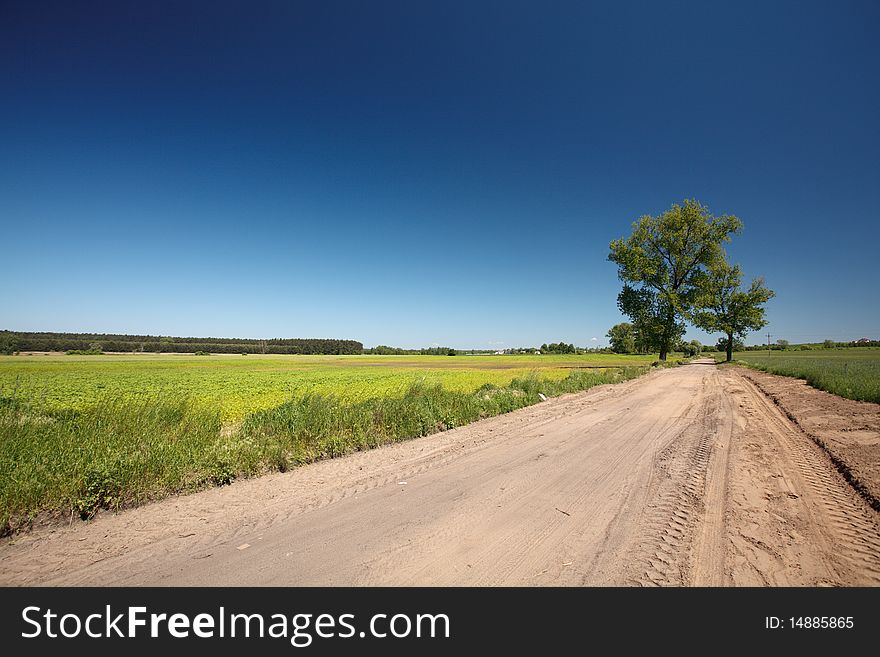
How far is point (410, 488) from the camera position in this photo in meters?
5.86

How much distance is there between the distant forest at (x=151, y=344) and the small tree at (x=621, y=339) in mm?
111880

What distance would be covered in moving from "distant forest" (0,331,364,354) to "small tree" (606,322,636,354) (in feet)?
367

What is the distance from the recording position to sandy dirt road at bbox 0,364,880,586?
3.45m

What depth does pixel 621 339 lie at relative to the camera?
13238 cm

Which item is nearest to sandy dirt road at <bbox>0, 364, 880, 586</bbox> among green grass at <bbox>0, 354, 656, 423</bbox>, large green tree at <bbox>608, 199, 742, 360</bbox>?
green grass at <bbox>0, 354, 656, 423</bbox>

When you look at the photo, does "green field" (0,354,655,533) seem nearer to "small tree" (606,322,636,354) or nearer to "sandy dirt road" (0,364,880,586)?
"sandy dirt road" (0,364,880,586)

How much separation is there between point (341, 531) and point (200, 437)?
189 inches

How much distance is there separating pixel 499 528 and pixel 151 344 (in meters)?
163

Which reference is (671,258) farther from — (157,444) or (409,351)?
(409,351)

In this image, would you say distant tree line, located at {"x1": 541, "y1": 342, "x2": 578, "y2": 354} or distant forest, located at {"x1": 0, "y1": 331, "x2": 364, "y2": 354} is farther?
distant tree line, located at {"x1": 541, "y1": 342, "x2": 578, "y2": 354}

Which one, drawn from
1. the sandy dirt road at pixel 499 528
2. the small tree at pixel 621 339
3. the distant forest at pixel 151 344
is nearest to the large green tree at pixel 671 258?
the sandy dirt road at pixel 499 528

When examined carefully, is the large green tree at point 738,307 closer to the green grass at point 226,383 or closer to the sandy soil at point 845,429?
the green grass at point 226,383
